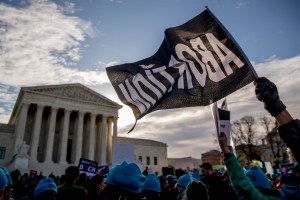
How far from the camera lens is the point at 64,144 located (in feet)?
145

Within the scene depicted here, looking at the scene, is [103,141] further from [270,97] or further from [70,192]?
[270,97]

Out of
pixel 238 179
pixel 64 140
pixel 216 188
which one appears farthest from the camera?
pixel 64 140

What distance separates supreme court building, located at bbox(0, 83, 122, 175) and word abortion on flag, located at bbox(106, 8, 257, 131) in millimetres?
39278

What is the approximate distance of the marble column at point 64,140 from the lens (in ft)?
141

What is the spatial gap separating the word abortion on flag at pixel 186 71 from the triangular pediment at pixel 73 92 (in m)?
42.5

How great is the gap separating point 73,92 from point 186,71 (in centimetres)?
4537

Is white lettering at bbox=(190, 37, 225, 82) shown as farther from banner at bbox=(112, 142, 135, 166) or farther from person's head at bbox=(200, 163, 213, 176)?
banner at bbox=(112, 142, 135, 166)

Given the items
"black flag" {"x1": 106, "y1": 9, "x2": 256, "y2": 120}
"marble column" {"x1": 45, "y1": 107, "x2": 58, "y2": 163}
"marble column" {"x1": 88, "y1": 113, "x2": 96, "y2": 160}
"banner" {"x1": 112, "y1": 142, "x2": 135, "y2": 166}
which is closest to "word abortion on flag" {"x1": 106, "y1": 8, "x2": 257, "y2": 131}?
"black flag" {"x1": 106, "y1": 9, "x2": 256, "y2": 120}

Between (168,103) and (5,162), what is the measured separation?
45.3m

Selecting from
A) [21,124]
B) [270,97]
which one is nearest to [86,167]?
[270,97]

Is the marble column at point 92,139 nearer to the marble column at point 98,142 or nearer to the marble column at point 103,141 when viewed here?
the marble column at point 98,142

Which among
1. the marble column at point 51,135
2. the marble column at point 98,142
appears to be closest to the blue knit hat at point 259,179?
the marble column at point 51,135

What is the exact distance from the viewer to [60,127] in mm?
47094

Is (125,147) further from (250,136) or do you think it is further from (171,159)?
(171,159)
